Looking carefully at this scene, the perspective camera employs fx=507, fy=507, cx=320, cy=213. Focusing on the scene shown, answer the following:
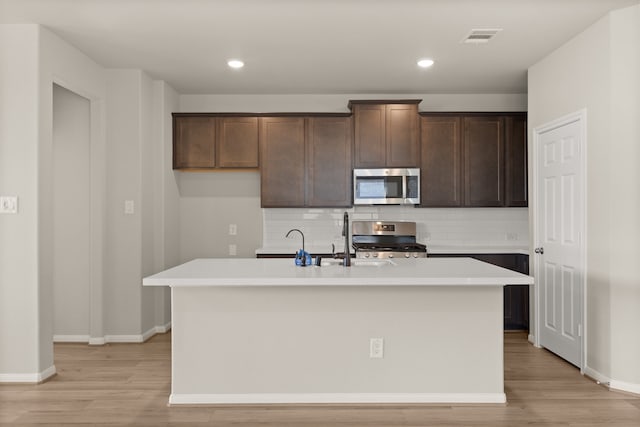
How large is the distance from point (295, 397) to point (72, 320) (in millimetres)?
2839

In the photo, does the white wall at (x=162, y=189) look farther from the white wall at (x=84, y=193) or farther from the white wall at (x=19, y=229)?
the white wall at (x=19, y=229)

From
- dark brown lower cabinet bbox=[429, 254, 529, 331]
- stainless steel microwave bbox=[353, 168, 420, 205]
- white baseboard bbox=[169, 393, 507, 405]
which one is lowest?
white baseboard bbox=[169, 393, 507, 405]

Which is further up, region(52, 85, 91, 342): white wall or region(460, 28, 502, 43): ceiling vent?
region(460, 28, 502, 43): ceiling vent

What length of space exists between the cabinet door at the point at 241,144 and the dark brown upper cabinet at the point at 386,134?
112 centimetres

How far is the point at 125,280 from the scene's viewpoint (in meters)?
4.86

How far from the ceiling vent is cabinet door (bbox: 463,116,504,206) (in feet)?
5.17

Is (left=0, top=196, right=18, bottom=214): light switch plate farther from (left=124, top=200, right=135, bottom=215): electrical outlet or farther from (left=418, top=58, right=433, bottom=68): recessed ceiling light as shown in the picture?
(left=418, top=58, right=433, bottom=68): recessed ceiling light

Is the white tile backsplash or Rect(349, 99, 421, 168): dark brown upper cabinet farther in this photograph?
the white tile backsplash

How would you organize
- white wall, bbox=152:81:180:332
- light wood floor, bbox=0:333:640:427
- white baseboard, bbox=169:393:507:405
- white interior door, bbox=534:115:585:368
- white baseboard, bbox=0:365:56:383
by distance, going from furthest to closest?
white wall, bbox=152:81:180:332
white interior door, bbox=534:115:585:368
white baseboard, bbox=0:365:56:383
white baseboard, bbox=169:393:507:405
light wood floor, bbox=0:333:640:427

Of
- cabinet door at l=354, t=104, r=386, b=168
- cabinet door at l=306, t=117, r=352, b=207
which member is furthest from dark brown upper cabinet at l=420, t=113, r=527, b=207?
cabinet door at l=306, t=117, r=352, b=207

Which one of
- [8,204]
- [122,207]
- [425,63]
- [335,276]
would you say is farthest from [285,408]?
[425,63]

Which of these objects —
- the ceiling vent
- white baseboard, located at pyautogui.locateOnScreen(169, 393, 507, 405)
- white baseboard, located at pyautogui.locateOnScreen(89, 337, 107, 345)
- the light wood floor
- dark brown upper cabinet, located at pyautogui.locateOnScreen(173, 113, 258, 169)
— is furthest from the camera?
dark brown upper cabinet, located at pyautogui.locateOnScreen(173, 113, 258, 169)

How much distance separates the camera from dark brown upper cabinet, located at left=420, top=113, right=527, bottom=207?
216 inches

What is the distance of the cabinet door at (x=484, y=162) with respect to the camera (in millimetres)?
5492
